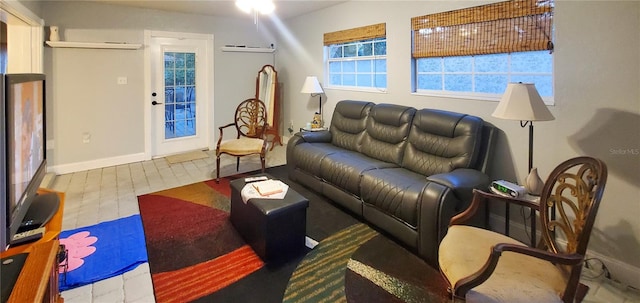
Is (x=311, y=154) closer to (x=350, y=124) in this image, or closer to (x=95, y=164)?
(x=350, y=124)

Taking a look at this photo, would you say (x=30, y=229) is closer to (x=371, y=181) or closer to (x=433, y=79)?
(x=371, y=181)

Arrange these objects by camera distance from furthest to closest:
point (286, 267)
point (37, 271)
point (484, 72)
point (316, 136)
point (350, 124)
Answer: point (316, 136), point (350, 124), point (484, 72), point (286, 267), point (37, 271)

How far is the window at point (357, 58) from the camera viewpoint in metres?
4.08

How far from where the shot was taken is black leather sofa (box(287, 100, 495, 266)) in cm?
230

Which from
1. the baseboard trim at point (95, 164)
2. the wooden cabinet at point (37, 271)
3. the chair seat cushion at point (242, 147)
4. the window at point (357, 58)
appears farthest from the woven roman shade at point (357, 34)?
the wooden cabinet at point (37, 271)

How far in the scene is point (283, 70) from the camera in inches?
236

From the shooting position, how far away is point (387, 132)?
3436 mm

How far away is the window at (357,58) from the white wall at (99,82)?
6.89 feet

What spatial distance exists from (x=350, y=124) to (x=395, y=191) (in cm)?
154

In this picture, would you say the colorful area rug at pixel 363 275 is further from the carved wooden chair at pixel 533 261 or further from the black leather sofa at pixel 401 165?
the carved wooden chair at pixel 533 261

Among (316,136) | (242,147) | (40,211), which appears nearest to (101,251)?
(40,211)

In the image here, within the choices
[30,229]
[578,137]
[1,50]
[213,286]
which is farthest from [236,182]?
[1,50]

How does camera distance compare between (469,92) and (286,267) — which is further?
(469,92)

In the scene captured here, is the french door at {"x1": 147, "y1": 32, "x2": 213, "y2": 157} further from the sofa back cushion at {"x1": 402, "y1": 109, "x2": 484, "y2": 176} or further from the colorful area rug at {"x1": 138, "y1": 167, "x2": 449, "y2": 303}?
the sofa back cushion at {"x1": 402, "y1": 109, "x2": 484, "y2": 176}
